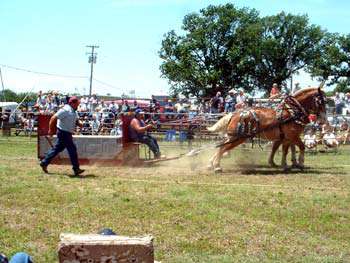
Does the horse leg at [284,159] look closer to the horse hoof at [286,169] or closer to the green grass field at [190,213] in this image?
the horse hoof at [286,169]

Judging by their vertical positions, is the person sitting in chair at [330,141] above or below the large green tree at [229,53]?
below

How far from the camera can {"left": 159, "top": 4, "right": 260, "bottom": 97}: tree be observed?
213ft

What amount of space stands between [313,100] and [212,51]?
174 ft

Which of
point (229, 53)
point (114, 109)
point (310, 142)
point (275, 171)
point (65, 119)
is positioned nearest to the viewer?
point (65, 119)

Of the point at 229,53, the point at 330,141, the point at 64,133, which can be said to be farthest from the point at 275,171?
the point at 229,53

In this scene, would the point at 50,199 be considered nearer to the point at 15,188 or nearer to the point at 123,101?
the point at 15,188

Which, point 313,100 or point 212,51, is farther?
point 212,51

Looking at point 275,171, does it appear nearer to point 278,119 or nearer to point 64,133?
point 278,119

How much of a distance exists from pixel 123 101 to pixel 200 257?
71.1 ft

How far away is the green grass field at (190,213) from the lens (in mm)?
6992

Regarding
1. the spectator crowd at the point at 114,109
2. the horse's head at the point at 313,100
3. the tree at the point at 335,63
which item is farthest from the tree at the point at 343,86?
the horse's head at the point at 313,100

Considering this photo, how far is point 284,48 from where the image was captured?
72125mm

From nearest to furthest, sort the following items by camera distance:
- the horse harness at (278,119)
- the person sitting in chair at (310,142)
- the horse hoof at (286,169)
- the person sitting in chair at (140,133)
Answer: the horse hoof at (286,169)
the horse harness at (278,119)
the person sitting in chair at (140,133)
the person sitting in chair at (310,142)

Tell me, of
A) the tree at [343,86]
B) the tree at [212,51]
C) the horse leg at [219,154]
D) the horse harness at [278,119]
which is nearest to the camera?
the horse leg at [219,154]
